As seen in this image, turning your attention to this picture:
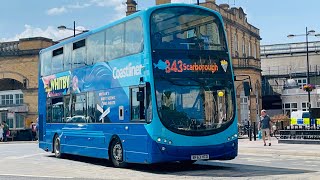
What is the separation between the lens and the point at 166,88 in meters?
13.9

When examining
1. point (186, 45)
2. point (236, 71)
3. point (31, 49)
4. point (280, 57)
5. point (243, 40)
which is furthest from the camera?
point (280, 57)

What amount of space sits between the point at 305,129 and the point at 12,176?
54.2 ft

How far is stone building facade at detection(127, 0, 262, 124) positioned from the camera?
166 ft

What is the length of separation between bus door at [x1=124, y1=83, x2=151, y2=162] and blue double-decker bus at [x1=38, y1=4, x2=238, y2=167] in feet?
0.09

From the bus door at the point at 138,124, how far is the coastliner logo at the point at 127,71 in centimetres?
41

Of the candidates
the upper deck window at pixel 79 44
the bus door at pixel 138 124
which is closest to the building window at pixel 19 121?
the upper deck window at pixel 79 44

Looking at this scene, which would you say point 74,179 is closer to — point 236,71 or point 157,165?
point 157,165

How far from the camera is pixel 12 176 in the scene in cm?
1431

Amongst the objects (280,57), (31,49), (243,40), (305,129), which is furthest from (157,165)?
(280,57)

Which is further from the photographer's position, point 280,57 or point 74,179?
point 280,57

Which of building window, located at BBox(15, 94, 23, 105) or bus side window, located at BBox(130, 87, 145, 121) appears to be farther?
building window, located at BBox(15, 94, 23, 105)

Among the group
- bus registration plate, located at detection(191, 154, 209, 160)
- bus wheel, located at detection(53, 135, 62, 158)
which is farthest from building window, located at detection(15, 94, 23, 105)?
bus registration plate, located at detection(191, 154, 209, 160)

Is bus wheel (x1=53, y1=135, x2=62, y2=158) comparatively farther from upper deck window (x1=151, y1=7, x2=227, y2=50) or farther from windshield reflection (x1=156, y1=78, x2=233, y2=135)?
upper deck window (x1=151, y1=7, x2=227, y2=50)

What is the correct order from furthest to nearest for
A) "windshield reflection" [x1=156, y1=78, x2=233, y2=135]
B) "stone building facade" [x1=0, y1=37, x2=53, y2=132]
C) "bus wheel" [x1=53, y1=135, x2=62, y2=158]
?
"stone building facade" [x1=0, y1=37, x2=53, y2=132] → "bus wheel" [x1=53, y1=135, x2=62, y2=158] → "windshield reflection" [x1=156, y1=78, x2=233, y2=135]
